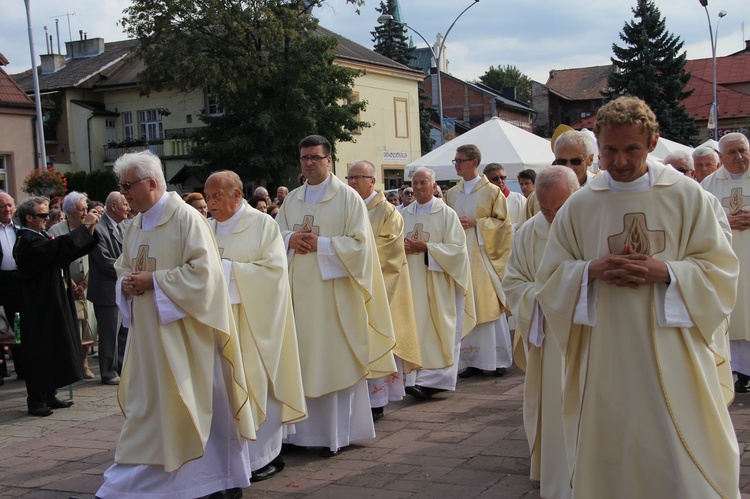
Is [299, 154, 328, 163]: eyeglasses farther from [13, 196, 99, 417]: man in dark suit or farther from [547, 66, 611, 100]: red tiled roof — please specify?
[547, 66, 611, 100]: red tiled roof

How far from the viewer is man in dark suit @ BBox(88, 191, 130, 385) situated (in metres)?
9.28

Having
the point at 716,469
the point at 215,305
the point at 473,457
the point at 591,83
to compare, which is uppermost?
the point at 591,83

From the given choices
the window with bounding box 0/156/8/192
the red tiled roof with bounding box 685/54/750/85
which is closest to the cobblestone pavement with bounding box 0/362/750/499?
the window with bounding box 0/156/8/192

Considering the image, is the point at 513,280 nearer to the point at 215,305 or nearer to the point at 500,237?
the point at 215,305

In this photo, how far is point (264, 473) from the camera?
5.69m

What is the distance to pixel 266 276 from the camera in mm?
5680

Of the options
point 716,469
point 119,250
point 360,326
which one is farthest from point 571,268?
point 119,250

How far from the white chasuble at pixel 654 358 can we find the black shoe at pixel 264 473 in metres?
2.56

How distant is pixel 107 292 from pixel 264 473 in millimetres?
4362

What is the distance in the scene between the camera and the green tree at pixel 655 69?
40375 millimetres

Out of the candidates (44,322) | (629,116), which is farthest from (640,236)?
(44,322)

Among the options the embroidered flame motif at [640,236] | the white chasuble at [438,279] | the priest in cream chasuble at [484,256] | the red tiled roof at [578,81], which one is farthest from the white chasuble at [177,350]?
the red tiled roof at [578,81]

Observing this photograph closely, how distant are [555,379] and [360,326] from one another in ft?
6.91

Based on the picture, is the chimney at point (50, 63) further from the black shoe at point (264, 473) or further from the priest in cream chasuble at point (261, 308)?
the black shoe at point (264, 473)
